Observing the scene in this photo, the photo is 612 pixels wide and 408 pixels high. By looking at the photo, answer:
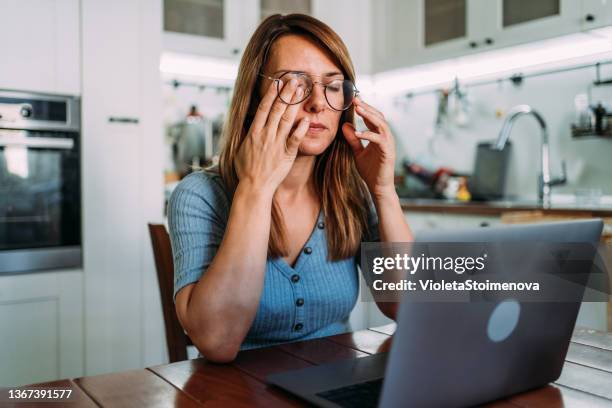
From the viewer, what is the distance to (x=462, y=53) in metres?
2.94

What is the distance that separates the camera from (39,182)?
2.13m

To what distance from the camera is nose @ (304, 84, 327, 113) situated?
1.13 m

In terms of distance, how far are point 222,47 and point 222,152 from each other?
195 cm

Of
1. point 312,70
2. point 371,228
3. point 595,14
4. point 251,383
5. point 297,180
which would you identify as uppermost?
point 595,14

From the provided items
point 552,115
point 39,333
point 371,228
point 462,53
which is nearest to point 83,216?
point 39,333

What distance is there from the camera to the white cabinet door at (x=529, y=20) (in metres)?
2.47

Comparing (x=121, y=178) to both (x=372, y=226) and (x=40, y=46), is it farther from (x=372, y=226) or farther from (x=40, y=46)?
(x=372, y=226)

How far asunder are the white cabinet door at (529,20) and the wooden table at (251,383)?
1.98 m

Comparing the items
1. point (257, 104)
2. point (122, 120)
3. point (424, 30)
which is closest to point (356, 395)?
point (257, 104)

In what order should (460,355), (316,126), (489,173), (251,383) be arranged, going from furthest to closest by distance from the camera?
(489,173) < (316,126) < (251,383) < (460,355)

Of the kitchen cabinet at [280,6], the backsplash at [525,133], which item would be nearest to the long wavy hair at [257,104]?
the backsplash at [525,133]

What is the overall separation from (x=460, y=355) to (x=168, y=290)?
2.57ft

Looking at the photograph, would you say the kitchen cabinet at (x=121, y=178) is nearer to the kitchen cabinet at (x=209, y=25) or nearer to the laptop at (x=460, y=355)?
the kitchen cabinet at (x=209, y=25)

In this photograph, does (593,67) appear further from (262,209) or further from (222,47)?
(262,209)
